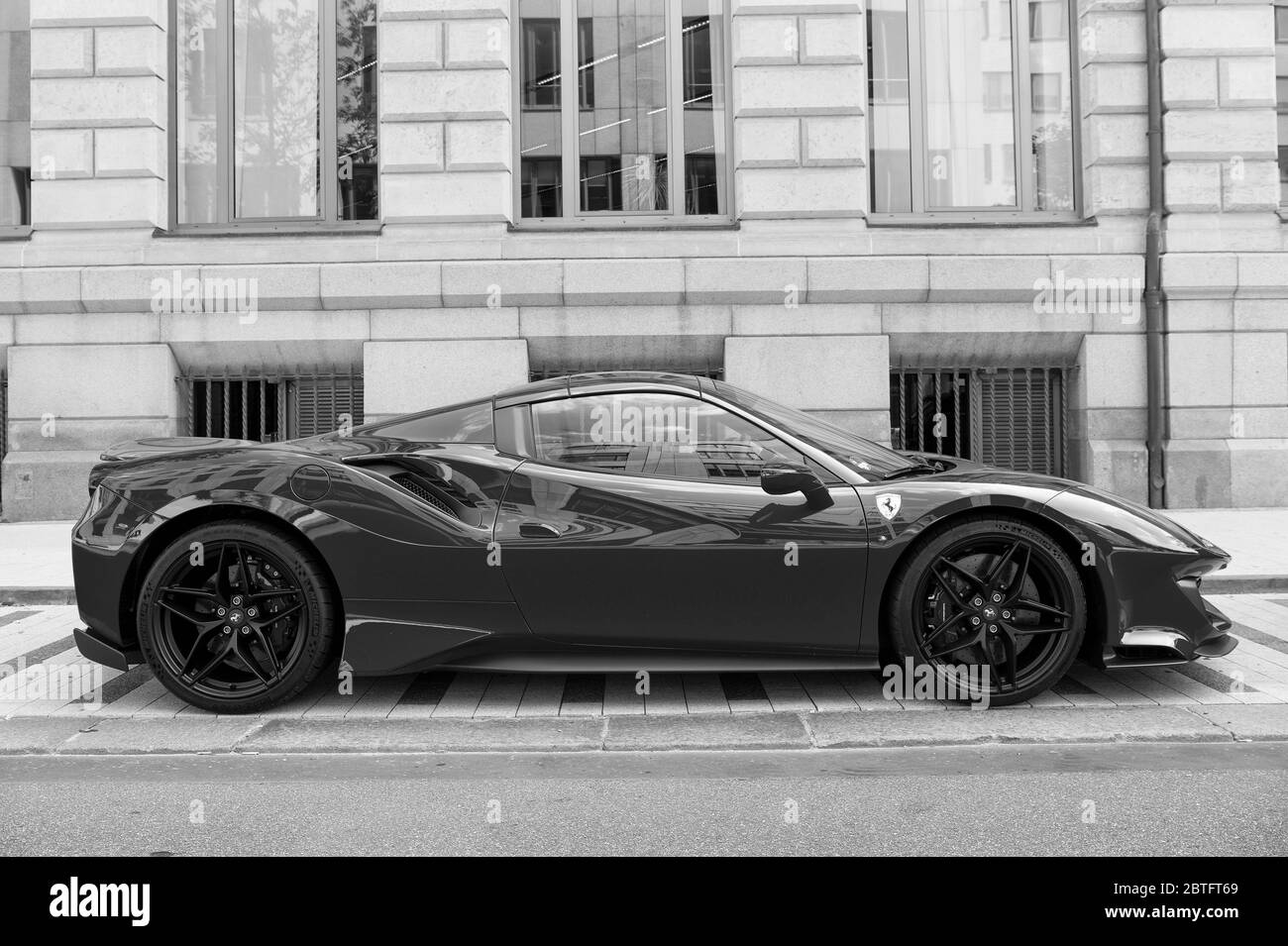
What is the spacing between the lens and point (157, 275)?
12.4 meters

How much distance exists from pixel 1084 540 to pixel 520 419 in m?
2.33

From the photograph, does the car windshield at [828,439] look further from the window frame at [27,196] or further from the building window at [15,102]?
the building window at [15,102]

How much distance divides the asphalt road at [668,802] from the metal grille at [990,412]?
8909 mm

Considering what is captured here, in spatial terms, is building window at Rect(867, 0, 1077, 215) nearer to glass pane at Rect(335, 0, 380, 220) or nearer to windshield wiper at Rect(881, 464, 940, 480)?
glass pane at Rect(335, 0, 380, 220)

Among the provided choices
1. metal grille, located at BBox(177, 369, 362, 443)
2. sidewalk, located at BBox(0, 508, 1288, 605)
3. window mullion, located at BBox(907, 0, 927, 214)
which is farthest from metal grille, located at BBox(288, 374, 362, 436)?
window mullion, located at BBox(907, 0, 927, 214)

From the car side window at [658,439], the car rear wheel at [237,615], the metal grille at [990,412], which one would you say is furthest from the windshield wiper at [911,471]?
the metal grille at [990,412]

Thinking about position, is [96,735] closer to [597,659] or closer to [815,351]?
[597,659]

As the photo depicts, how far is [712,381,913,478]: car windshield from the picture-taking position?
15.4 ft

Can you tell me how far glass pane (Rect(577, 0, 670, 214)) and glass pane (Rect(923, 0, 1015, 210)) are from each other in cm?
314

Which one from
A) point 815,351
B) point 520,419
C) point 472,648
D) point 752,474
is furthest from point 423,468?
point 815,351

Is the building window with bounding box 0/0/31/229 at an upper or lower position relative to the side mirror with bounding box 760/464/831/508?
upper

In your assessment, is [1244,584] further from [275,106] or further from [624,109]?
[275,106]

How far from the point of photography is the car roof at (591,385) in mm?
4773
